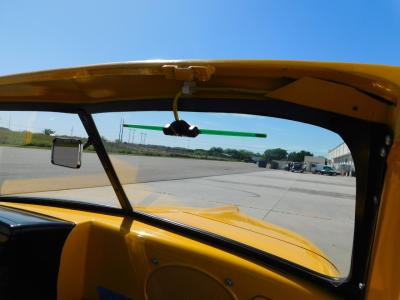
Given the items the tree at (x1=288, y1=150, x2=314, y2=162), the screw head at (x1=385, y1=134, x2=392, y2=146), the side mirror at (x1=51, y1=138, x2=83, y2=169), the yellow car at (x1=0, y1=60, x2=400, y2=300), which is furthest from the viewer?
the side mirror at (x1=51, y1=138, x2=83, y2=169)

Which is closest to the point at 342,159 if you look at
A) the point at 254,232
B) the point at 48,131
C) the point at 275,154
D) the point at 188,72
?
the point at 275,154

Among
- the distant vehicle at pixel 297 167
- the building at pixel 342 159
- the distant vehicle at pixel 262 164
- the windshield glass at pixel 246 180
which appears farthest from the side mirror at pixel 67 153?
the building at pixel 342 159

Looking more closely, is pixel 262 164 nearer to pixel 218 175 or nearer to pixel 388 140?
pixel 218 175

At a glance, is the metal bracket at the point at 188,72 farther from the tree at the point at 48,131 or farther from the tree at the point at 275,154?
the tree at the point at 48,131

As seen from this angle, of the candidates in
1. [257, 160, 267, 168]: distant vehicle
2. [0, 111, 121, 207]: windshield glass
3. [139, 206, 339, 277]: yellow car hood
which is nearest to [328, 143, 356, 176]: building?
[257, 160, 267, 168]: distant vehicle

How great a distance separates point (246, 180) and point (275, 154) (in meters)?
0.52

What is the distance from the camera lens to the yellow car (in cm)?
128

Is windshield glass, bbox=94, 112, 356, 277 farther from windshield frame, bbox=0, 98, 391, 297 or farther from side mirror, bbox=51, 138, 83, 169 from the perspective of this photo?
side mirror, bbox=51, 138, 83, 169

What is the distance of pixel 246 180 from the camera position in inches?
93.3

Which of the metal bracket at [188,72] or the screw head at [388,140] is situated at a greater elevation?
the metal bracket at [188,72]

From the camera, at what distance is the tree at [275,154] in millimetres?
1845

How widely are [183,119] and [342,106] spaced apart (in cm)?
75

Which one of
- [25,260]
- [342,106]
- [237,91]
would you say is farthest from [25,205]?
[342,106]

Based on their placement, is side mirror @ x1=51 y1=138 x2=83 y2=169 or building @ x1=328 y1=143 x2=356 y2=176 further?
side mirror @ x1=51 y1=138 x2=83 y2=169
